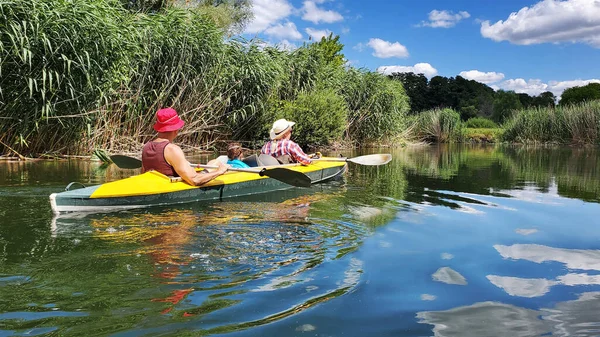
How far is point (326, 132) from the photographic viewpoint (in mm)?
15133

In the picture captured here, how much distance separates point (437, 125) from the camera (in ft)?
82.4

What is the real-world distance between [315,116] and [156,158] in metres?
10.1

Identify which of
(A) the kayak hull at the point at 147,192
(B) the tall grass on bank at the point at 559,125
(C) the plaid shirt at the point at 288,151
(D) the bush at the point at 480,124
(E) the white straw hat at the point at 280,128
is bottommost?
(A) the kayak hull at the point at 147,192

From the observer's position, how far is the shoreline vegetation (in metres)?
8.13

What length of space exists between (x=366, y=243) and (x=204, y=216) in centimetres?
164

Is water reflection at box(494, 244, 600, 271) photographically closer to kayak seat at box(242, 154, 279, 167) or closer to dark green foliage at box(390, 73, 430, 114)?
kayak seat at box(242, 154, 279, 167)

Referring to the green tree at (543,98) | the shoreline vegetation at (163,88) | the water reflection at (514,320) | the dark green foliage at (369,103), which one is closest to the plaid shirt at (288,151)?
the shoreline vegetation at (163,88)

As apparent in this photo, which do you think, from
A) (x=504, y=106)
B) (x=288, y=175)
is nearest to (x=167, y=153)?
(x=288, y=175)

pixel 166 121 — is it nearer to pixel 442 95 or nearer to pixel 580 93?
pixel 580 93

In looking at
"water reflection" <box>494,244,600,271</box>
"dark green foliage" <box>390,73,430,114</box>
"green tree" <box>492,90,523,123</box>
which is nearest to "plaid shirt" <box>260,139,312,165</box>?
→ "water reflection" <box>494,244,600,271</box>

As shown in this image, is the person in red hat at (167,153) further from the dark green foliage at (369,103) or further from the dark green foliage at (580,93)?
the dark green foliage at (580,93)

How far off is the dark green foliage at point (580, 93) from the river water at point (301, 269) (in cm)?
4011

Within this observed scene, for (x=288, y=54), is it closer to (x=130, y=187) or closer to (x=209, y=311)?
(x=130, y=187)

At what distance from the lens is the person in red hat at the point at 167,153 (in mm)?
4832
